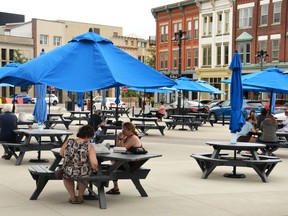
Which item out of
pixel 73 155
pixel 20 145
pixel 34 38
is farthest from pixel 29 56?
pixel 73 155

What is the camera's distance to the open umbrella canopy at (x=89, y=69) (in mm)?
8828

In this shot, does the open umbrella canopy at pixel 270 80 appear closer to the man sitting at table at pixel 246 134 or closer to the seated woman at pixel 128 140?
the man sitting at table at pixel 246 134

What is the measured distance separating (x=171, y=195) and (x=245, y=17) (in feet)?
151

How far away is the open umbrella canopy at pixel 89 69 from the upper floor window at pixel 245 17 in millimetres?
44806

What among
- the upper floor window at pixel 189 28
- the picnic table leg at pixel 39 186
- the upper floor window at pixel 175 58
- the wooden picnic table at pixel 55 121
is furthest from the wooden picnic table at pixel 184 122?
the upper floor window at pixel 175 58

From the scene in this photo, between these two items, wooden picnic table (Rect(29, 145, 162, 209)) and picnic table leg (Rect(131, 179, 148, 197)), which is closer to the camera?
wooden picnic table (Rect(29, 145, 162, 209))

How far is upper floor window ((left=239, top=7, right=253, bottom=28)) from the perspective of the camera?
173 feet

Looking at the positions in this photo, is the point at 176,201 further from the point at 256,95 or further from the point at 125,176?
the point at 256,95

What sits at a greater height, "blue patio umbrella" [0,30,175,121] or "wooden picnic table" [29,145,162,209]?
"blue patio umbrella" [0,30,175,121]

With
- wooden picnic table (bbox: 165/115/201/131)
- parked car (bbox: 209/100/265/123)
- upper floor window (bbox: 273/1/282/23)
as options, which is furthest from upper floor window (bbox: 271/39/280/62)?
wooden picnic table (bbox: 165/115/201/131)

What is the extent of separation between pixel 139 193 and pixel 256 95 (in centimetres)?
4360

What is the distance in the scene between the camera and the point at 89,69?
9094 millimetres

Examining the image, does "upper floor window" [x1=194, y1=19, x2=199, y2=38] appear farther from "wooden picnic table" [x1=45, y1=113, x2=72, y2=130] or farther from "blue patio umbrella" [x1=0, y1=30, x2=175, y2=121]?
"blue patio umbrella" [x1=0, y1=30, x2=175, y2=121]

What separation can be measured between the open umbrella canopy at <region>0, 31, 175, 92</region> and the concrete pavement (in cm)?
191
